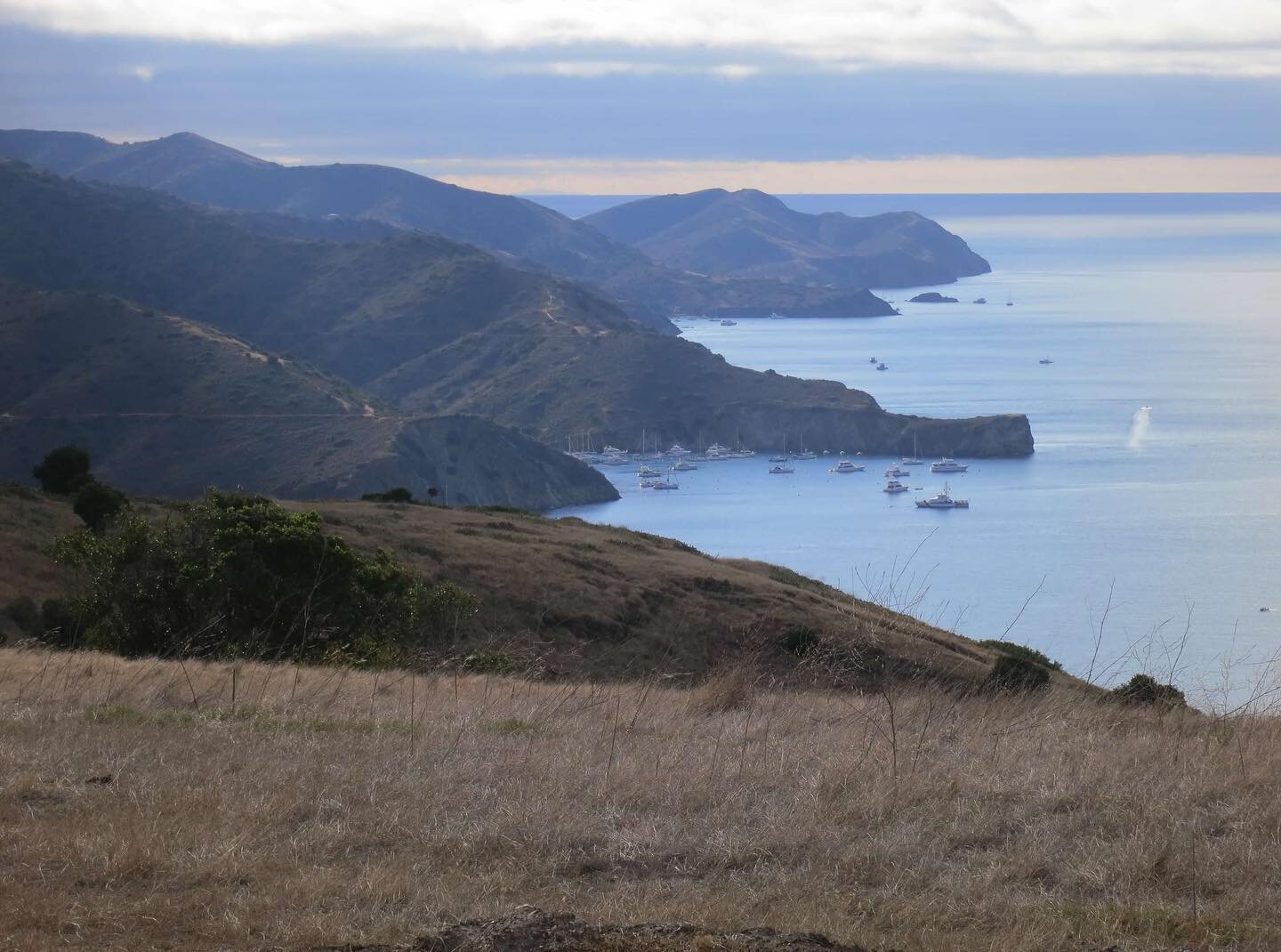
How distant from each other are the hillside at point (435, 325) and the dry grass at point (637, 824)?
A: 347 feet

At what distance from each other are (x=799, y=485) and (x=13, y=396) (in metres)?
57.8

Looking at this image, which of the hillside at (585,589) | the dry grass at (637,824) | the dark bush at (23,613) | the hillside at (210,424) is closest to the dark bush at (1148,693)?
the dry grass at (637,824)

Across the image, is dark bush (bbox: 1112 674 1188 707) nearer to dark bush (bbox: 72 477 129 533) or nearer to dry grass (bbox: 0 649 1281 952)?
dry grass (bbox: 0 649 1281 952)

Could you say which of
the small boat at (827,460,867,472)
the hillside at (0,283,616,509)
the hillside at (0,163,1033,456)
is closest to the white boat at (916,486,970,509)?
the hillside at (0,163,1033,456)

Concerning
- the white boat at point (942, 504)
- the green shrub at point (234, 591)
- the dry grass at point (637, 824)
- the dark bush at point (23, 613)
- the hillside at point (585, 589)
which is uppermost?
the dry grass at point (637, 824)

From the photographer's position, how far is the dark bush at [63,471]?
1469 inches

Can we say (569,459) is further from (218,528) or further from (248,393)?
(218,528)

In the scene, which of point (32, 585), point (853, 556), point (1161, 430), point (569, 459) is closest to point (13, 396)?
point (569, 459)

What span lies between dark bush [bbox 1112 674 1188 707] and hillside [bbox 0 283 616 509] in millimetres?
69862

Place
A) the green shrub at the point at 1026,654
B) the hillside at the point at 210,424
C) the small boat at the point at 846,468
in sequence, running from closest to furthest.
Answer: the green shrub at the point at 1026,654
the hillside at the point at 210,424
the small boat at the point at 846,468

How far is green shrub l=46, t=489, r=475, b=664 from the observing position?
13242 mm

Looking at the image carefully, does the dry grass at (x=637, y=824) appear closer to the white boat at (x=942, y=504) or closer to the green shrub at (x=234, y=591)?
the green shrub at (x=234, y=591)

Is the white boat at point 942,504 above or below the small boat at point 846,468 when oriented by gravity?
below

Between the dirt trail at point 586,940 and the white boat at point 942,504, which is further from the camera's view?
the white boat at point 942,504
